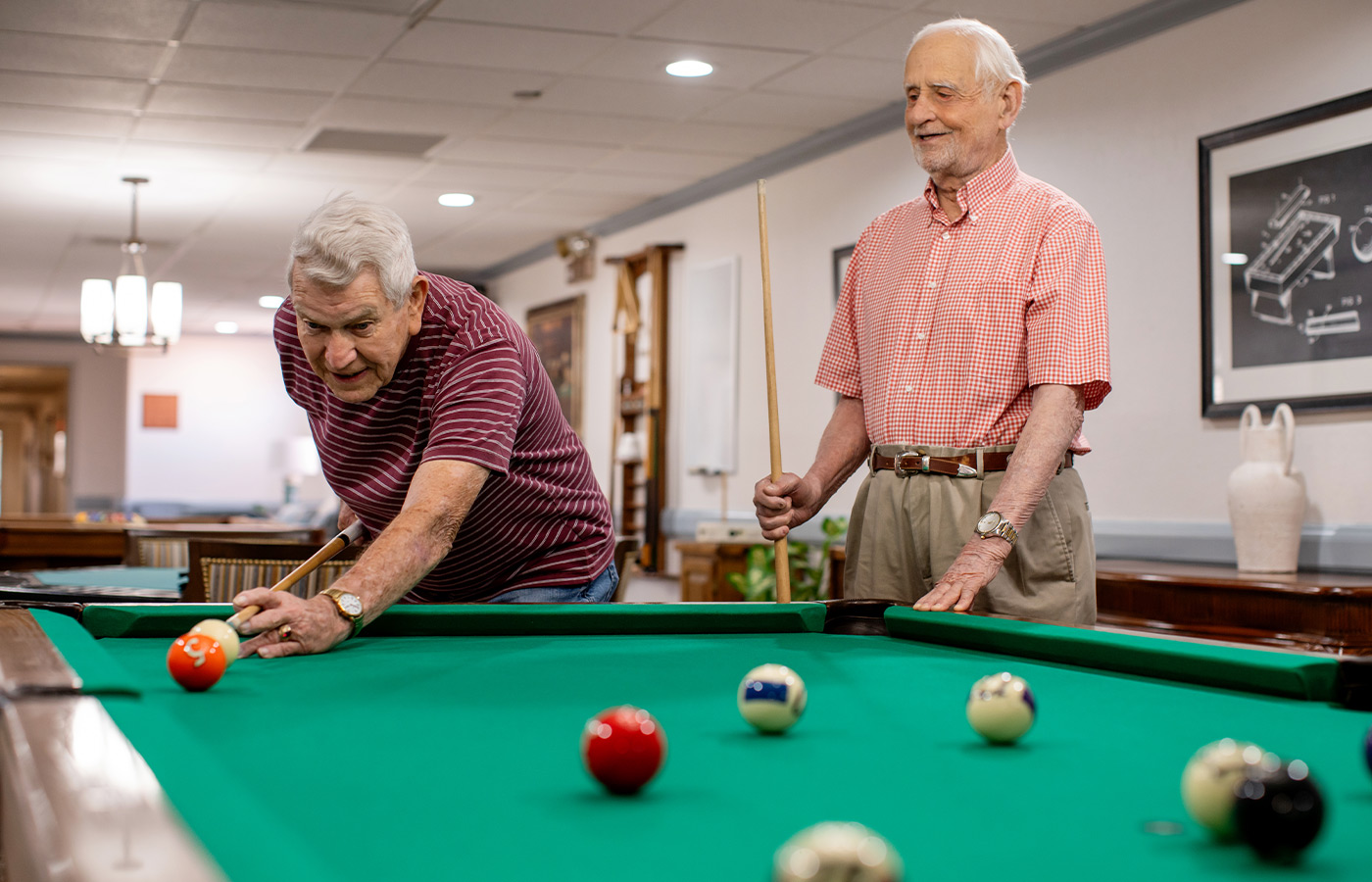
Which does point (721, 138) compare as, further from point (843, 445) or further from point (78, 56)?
point (843, 445)

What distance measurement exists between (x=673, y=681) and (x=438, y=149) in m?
5.12

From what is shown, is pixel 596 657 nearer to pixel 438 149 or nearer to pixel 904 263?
pixel 904 263

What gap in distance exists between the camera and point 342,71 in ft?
16.5

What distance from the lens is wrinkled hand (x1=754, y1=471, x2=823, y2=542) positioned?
2484mm

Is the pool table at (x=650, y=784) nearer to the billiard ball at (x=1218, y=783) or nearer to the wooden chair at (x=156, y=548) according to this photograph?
the billiard ball at (x=1218, y=783)

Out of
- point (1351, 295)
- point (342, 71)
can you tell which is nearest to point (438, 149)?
point (342, 71)

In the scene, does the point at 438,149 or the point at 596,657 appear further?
the point at 438,149

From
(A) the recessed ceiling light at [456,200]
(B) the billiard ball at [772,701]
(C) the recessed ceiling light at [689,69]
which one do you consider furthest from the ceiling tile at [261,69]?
(B) the billiard ball at [772,701]

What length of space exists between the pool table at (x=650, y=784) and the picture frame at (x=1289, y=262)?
7.62 ft

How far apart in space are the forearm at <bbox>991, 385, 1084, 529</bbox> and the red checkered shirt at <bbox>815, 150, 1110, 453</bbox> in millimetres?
38

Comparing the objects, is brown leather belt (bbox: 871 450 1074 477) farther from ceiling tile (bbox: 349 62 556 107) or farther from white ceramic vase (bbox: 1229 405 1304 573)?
ceiling tile (bbox: 349 62 556 107)

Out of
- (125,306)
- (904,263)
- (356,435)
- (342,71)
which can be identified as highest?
(342,71)

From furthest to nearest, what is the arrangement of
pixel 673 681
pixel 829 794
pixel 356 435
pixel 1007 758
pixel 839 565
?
1. pixel 839 565
2. pixel 356 435
3. pixel 673 681
4. pixel 1007 758
5. pixel 829 794

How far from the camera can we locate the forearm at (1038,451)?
87.7 inches
